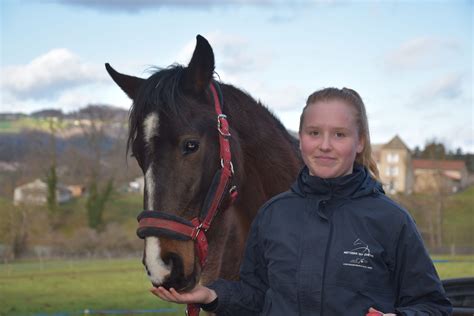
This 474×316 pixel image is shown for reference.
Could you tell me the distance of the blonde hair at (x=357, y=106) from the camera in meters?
2.26

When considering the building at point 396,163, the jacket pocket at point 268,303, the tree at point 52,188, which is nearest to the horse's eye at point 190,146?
the jacket pocket at point 268,303

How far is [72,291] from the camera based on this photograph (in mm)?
16031

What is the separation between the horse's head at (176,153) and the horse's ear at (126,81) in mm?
203

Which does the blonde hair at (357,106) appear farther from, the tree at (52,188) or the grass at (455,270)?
the tree at (52,188)

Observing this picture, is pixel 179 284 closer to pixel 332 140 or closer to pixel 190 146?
pixel 190 146

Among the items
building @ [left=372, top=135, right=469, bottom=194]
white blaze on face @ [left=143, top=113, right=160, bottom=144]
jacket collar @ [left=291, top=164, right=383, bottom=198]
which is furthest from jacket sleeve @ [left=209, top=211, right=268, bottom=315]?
building @ [left=372, top=135, right=469, bottom=194]

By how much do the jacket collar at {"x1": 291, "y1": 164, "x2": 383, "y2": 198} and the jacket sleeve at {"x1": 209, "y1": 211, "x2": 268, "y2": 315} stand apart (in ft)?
1.00

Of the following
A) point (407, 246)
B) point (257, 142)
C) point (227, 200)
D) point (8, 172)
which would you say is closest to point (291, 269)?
point (407, 246)

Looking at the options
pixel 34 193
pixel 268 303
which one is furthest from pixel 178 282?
pixel 34 193

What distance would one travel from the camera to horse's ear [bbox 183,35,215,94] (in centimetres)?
304

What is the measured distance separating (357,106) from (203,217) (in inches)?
39.4

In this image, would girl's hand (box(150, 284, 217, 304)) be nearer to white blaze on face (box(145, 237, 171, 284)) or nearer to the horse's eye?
white blaze on face (box(145, 237, 171, 284))

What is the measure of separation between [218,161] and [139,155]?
0.40 m

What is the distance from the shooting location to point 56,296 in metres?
14.6
